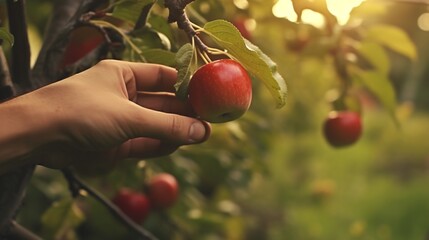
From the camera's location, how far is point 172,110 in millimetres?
1033

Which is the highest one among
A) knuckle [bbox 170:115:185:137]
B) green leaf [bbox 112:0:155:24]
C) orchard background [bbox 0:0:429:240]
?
green leaf [bbox 112:0:155:24]

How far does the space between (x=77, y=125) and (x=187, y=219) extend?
970mm

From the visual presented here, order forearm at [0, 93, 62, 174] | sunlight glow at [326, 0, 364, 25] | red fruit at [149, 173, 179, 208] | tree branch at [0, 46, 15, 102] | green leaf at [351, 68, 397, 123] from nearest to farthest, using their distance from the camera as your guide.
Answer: forearm at [0, 93, 62, 174]
tree branch at [0, 46, 15, 102]
sunlight glow at [326, 0, 364, 25]
green leaf at [351, 68, 397, 123]
red fruit at [149, 173, 179, 208]

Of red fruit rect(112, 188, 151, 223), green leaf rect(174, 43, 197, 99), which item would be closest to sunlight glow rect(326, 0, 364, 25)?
green leaf rect(174, 43, 197, 99)

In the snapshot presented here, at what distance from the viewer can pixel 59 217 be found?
154cm

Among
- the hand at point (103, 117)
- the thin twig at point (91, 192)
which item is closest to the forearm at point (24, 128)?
the hand at point (103, 117)

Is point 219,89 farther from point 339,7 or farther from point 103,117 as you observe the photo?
point 339,7

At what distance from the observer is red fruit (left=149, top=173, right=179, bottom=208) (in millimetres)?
1577

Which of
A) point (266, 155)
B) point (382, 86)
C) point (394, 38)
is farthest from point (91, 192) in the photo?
point (266, 155)

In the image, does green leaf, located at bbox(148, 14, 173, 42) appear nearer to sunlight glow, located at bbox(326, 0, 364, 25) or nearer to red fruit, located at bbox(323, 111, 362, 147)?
sunlight glow, located at bbox(326, 0, 364, 25)

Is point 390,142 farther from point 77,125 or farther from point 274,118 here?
point 77,125

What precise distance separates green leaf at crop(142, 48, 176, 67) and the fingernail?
0.16 metres

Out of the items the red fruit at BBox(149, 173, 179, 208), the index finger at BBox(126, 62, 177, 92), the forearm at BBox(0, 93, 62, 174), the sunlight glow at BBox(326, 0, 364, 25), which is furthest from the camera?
the red fruit at BBox(149, 173, 179, 208)

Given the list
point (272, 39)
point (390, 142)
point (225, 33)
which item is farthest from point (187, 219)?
point (390, 142)
